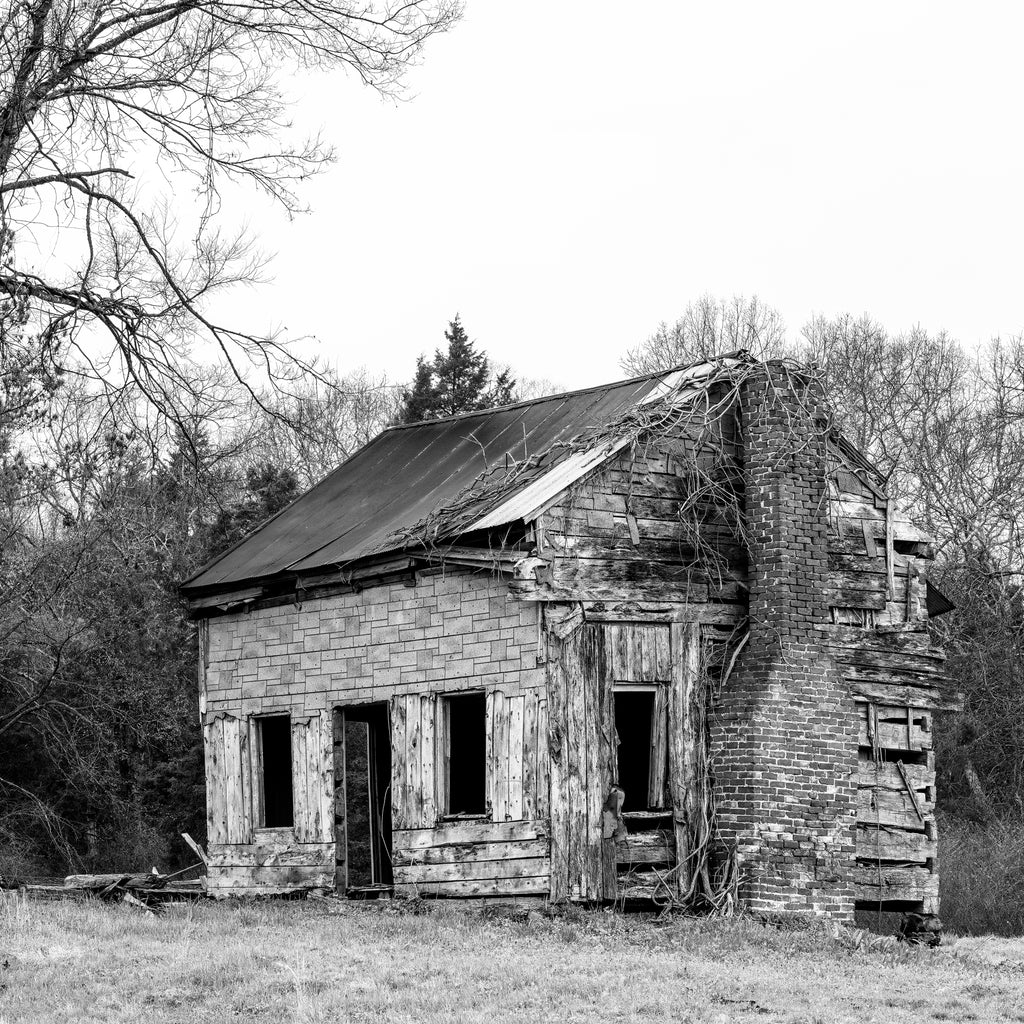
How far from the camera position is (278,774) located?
68.0ft

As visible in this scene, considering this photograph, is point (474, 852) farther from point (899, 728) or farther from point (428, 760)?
point (899, 728)

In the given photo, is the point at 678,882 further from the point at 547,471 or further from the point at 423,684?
the point at 547,471

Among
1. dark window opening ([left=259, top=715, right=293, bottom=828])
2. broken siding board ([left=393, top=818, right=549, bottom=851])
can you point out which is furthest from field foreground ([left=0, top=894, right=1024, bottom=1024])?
dark window opening ([left=259, top=715, right=293, bottom=828])

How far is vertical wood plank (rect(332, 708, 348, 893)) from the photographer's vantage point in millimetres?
17984

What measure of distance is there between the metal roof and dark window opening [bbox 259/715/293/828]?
222cm

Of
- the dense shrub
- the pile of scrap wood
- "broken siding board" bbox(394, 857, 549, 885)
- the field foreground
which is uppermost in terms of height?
"broken siding board" bbox(394, 857, 549, 885)

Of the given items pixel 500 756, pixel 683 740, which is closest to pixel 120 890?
pixel 500 756

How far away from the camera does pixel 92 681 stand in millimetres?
29094

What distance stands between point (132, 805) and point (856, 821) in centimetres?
1643

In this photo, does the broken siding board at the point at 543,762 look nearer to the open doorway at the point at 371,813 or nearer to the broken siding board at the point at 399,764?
the broken siding board at the point at 399,764

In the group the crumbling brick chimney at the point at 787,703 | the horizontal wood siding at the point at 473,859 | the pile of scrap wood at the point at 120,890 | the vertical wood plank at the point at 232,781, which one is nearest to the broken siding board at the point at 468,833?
the horizontal wood siding at the point at 473,859

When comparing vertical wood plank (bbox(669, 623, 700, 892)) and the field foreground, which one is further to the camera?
vertical wood plank (bbox(669, 623, 700, 892))

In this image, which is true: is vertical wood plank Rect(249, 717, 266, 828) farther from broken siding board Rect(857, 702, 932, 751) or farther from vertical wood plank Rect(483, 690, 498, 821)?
broken siding board Rect(857, 702, 932, 751)

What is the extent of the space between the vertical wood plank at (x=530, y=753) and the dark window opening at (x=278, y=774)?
15.2 ft
